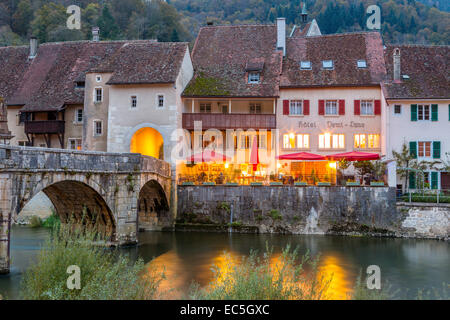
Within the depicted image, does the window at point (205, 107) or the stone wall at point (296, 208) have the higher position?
the window at point (205, 107)

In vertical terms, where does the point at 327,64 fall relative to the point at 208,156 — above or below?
above

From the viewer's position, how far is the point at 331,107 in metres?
40.8

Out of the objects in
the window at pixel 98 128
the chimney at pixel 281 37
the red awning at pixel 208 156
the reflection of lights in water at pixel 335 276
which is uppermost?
the chimney at pixel 281 37

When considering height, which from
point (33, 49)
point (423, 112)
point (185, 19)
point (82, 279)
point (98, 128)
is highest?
point (185, 19)

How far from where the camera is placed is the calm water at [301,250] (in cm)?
2170

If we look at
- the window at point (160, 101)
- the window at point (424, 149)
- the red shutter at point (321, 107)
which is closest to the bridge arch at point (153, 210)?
the window at point (160, 101)

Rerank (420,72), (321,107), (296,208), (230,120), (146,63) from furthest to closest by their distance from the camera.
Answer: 1. (321,107)
2. (230,120)
3. (420,72)
4. (146,63)
5. (296,208)

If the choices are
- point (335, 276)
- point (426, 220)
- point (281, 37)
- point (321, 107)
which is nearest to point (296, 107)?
point (321, 107)

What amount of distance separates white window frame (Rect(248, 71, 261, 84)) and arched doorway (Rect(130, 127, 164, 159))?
7.98 metres

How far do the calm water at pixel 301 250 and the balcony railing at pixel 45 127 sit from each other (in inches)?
368

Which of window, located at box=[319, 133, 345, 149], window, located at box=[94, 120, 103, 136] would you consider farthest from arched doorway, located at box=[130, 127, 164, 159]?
window, located at box=[319, 133, 345, 149]

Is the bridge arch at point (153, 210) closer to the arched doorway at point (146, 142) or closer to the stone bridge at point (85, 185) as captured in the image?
the stone bridge at point (85, 185)

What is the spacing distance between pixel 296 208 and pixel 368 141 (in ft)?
30.0

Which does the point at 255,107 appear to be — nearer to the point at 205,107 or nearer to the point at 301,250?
the point at 205,107
